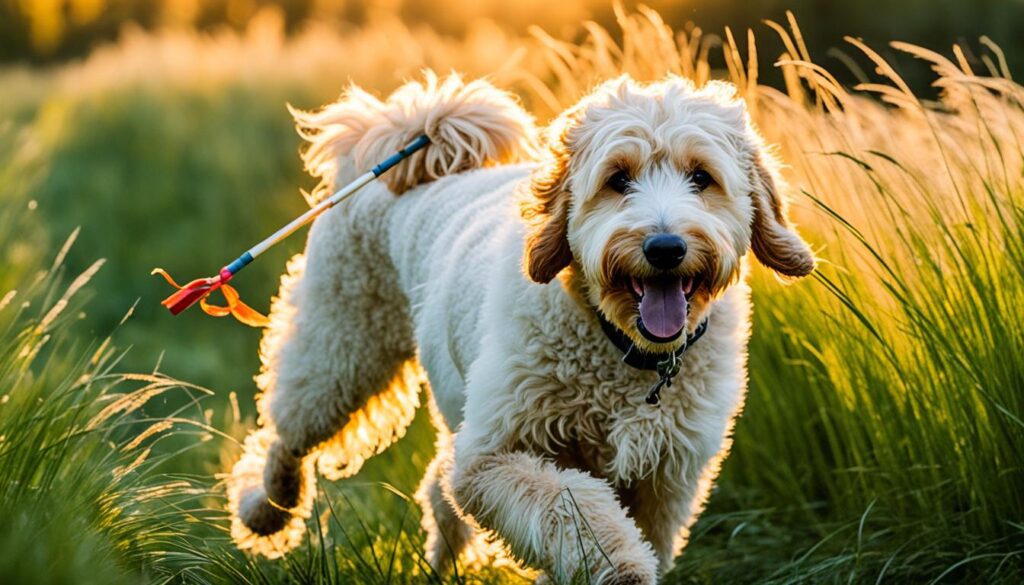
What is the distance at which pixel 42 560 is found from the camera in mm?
3473

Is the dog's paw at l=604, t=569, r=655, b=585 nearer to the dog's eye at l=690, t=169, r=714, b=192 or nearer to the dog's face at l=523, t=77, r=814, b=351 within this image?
the dog's face at l=523, t=77, r=814, b=351

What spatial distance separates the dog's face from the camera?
441 centimetres

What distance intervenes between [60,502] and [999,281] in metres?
3.37

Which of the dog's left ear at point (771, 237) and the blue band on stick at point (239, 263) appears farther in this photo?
the blue band on stick at point (239, 263)

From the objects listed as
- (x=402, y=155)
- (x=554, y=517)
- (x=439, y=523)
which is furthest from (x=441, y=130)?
(x=554, y=517)

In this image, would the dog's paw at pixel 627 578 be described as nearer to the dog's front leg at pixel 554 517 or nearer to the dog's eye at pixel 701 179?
the dog's front leg at pixel 554 517

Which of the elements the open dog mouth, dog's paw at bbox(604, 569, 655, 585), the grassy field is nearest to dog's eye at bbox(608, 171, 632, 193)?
the open dog mouth

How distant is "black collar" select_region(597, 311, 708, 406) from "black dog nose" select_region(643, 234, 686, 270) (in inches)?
17.0

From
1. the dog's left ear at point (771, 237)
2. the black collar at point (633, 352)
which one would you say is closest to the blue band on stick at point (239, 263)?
the black collar at point (633, 352)

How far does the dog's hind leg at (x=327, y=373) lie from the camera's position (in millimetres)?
6535

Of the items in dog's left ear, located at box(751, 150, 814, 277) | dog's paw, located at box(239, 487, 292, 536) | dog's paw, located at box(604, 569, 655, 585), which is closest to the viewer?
dog's paw, located at box(604, 569, 655, 585)

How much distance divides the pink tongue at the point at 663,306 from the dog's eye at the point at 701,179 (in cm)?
36

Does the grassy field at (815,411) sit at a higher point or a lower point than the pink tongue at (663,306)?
lower

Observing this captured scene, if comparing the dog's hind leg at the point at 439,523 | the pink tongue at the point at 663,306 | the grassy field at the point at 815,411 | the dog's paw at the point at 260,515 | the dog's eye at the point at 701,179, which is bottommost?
the dog's paw at the point at 260,515
